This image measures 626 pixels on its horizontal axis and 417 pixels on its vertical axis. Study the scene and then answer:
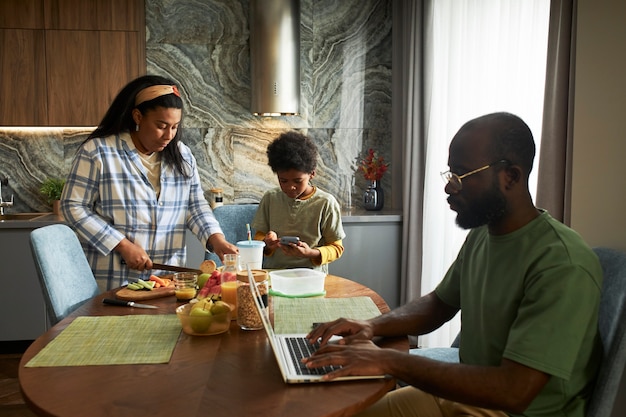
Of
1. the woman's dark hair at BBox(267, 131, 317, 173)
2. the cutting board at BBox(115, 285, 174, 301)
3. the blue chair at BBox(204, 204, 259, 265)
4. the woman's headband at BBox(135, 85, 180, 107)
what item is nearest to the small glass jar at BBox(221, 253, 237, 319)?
the cutting board at BBox(115, 285, 174, 301)

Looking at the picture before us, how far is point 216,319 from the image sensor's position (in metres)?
1.61

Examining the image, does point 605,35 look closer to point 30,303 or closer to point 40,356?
point 40,356

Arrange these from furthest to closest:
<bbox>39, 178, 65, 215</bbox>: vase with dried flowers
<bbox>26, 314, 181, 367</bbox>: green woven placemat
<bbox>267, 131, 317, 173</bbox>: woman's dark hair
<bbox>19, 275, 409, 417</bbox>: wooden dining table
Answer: <bbox>39, 178, 65, 215</bbox>: vase with dried flowers, <bbox>267, 131, 317, 173</bbox>: woman's dark hair, <bbox>26, 314, 181, 367</bbox>: green woven placemat, <bbox>19, 275, 409, 417</bbox>: wooden dining table

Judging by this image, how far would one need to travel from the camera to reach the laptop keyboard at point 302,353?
132 cm

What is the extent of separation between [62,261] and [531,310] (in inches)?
59.3

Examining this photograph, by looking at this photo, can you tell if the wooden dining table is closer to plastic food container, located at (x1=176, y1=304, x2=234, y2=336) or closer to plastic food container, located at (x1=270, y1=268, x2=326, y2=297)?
plastic food container, located at (x1=176, y1=304, x2=234, y2=336)

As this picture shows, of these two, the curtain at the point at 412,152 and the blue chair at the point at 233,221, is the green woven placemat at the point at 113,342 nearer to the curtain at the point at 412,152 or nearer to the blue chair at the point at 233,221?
the blue chair at the point at 233,221

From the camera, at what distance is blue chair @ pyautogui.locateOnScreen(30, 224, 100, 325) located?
6.26 ft

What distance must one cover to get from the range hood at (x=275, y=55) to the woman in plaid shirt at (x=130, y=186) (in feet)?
5.61

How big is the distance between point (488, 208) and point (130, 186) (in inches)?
56.5

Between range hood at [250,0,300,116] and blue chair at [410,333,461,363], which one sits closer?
blue chair at [410,333,461,363]

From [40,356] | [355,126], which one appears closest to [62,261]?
[40,356]

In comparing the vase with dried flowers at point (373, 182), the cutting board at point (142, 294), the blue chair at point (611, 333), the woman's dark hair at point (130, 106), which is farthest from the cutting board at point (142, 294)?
the vase with dried flowers at point (373, 182)

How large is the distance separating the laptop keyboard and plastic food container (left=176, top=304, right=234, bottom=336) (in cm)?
19
